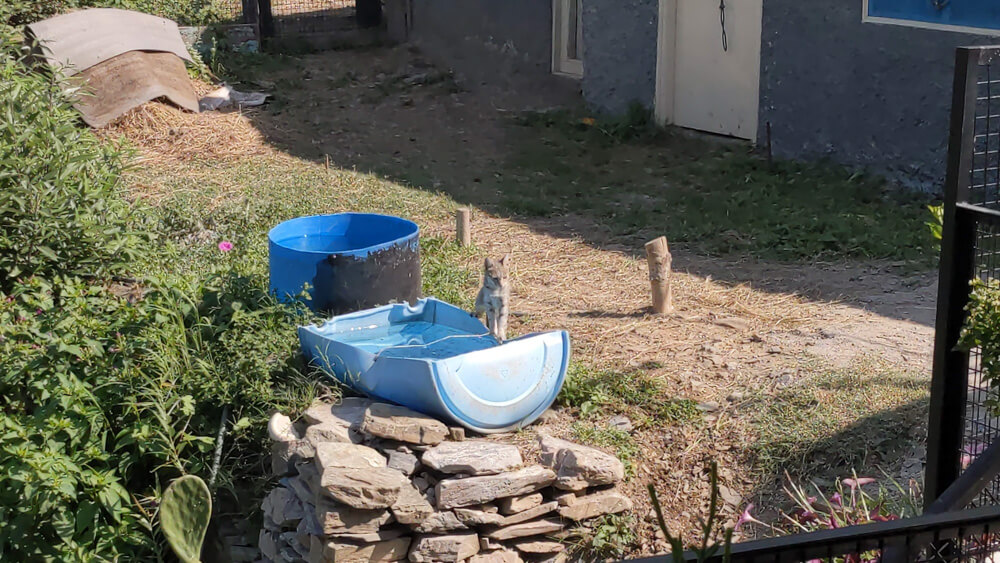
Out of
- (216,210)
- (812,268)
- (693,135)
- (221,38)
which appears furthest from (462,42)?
(812,268)

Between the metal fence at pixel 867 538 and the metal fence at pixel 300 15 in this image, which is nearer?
the metal fence at pixel 867 538

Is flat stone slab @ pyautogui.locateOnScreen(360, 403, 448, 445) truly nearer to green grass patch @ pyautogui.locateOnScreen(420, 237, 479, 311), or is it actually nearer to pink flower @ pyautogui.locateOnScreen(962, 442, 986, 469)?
green grass patch @ pyautogui.locateOnScreen(420, 237, 479, 311)

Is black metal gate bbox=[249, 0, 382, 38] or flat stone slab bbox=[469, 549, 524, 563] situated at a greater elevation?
black metal gate bbox=[249, 0, 382, 38]

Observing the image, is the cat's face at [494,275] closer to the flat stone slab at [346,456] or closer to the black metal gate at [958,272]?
the flat stone slab at [346,456]

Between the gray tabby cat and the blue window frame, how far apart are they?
4.59 metres

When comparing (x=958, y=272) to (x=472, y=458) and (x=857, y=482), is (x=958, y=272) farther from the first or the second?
(x=472, y=458)

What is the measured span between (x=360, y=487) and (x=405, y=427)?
36 centimetres

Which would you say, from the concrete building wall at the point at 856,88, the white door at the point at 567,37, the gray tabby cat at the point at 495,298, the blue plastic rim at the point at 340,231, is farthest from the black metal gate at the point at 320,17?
the gray tabby cat at the point at 495,298

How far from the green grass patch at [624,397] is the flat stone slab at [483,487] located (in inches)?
25.9

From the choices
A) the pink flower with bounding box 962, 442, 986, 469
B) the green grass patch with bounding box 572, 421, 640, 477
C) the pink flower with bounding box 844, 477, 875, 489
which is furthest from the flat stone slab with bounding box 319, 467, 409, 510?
the pink flower with bounding box 962, 442, 986, 469

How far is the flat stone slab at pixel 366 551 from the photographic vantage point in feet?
14.3

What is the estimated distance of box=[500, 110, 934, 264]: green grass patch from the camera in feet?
24.1

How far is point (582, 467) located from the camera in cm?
443

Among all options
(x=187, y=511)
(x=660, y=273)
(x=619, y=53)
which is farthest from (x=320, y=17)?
(x=187, y=511)
